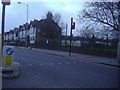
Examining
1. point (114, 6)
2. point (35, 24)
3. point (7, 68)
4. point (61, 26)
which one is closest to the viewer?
point (7, 68)

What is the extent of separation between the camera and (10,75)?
7.61 m

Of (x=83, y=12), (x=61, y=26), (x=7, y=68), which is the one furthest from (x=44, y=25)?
(x=7, y=68)

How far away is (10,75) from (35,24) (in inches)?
2194

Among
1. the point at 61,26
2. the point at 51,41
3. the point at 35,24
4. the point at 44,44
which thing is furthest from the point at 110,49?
the point at 35,24

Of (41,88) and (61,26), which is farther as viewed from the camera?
(61,26)

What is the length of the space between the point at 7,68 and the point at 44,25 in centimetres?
4345

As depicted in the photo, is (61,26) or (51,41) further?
(61,26)

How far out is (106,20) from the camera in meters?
22.2

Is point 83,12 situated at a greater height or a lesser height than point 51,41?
greater

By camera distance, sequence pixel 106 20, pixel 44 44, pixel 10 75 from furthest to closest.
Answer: pixel 44 44 < pixel 106 20 < pixel 10 75

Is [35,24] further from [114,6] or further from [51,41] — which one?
[114,6]

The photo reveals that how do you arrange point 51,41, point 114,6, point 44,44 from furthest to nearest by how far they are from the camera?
1. point 44,44
2. point 51,41
3. point 114,6

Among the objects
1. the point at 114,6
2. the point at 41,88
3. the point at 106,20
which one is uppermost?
the point at 114,6

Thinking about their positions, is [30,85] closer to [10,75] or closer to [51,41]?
[10,75]
